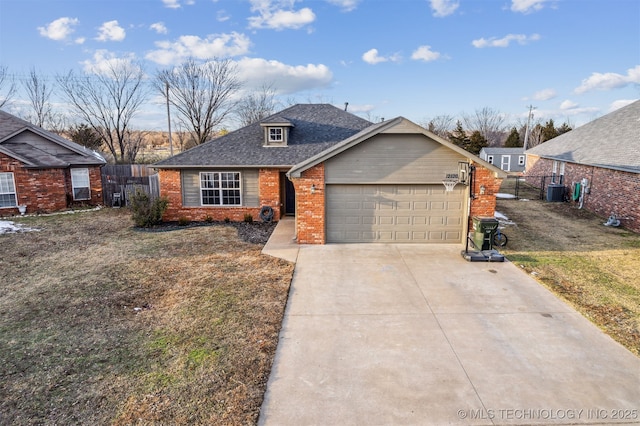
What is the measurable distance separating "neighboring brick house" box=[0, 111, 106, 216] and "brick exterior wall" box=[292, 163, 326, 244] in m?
13.4

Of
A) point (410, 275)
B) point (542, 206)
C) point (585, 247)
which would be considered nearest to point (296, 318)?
point (410, 275)

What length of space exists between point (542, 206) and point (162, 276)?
18.6 metres

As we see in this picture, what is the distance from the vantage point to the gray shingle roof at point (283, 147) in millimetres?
16203

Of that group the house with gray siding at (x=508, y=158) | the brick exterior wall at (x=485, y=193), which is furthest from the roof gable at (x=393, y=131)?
the house with gray siding at (x=508, y=158)

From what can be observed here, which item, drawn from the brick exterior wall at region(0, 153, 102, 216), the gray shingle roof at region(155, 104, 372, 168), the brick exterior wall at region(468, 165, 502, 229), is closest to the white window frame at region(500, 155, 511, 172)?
the gray shingle roof at region(155, 104, 372, 168)

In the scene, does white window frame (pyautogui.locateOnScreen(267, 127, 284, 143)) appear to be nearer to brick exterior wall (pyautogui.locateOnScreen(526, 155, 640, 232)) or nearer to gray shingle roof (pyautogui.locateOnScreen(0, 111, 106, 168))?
gray shingle roof (pyautogui.locateOnScreen(0, 111, 106, 168))

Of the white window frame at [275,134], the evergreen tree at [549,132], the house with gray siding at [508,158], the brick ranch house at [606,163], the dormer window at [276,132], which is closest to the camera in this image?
the brick ranch house at [606,163]

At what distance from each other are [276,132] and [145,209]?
245 inches

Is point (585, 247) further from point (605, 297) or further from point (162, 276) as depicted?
point (162, 276)

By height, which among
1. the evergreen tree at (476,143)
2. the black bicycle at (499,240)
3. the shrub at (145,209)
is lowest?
the black bicycle at (499,240)

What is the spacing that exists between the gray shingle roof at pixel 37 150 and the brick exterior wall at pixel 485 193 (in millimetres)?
18009

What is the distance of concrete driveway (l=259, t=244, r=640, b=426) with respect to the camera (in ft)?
16.1

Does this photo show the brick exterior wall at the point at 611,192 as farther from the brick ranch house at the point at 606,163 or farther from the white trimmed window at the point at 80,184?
the white trimmed window at the point at 80,184

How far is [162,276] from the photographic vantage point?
981 cm
